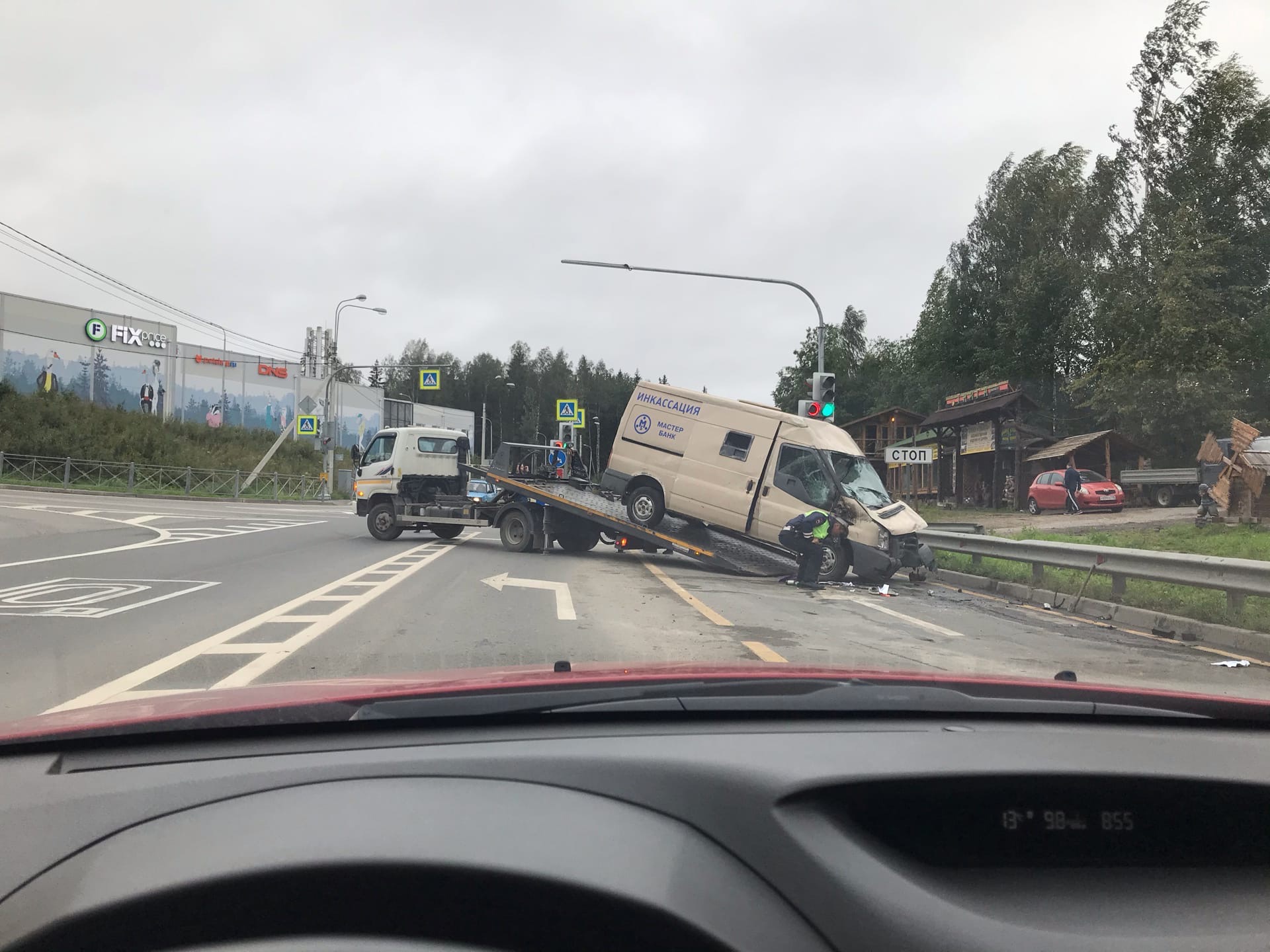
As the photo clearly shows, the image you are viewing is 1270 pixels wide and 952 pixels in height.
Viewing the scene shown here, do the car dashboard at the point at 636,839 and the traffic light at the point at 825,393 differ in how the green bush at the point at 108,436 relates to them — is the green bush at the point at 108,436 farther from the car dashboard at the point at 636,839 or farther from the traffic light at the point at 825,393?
the car dashboard at the point at 636,839

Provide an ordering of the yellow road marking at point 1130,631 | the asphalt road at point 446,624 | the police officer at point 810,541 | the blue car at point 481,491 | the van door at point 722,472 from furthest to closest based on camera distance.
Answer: the blue car at point 481,491, the van door at point 722,472, the police officer at point 810,541, the yellow road marking at point 1130,631, the asphalt road at point 446,624

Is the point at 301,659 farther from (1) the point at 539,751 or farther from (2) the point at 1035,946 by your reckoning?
(2) the point at 1035,946

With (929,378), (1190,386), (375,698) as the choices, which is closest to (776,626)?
(375,698)

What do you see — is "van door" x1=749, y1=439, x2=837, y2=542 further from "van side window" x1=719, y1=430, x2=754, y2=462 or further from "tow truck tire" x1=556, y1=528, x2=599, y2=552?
"tow truck tire" x1=556, y1=528, x2=599, y2=552

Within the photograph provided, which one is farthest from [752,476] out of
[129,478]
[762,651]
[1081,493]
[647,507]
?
[129,478]

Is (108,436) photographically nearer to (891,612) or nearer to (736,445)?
(736,445)

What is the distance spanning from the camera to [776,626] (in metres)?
9.51

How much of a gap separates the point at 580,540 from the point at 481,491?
3.13m

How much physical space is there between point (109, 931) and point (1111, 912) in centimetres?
173

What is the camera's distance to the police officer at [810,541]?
14125 millimetres

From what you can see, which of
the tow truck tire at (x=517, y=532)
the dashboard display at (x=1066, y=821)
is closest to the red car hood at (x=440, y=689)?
the dashboard display at (x=1066, y=821)

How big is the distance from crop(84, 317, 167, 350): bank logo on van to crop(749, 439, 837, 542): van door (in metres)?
48.2

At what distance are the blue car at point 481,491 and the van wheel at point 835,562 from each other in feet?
24.8

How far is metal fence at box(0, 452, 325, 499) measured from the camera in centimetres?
3850
